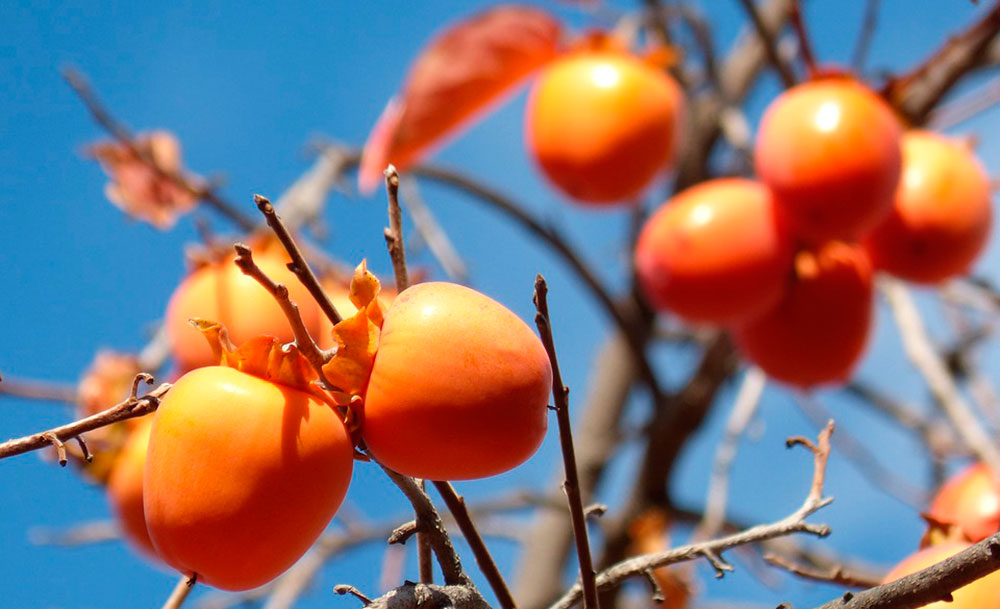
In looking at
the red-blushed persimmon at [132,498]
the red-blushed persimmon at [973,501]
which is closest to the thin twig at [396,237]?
the red-blushed persimmon at [132,498]

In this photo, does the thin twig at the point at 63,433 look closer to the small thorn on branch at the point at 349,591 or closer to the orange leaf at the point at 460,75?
the small thorn on branch at the point at 349,591

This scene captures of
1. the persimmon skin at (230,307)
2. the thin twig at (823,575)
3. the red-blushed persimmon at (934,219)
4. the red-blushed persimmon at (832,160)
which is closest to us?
the thin twig at (823,575)

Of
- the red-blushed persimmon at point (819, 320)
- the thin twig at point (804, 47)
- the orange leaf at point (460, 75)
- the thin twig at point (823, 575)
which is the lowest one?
the thin twig at point (823, 575)

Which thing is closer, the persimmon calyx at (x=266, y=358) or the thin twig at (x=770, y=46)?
the persimmon calyx at (x=266, y=358)

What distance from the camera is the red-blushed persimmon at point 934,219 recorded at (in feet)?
3.77

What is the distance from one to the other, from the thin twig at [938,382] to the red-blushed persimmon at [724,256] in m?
0.13

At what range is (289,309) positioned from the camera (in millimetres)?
406

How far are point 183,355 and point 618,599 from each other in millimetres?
925

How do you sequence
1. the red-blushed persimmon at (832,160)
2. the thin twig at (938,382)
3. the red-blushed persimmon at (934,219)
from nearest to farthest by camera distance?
the thin twig at (938,382)
the red-blushed persimmon at (832,160)
the red-blushed persimmon at (934,219)

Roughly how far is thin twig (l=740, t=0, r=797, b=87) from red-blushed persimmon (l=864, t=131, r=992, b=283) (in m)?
0.16

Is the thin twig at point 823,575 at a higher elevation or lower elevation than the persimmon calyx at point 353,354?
lower

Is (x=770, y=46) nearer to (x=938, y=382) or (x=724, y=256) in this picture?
(x=724, y=256)

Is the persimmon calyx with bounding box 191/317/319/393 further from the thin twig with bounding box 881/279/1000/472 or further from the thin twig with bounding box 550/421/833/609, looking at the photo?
the thin twig with bounding box 881/279/1000/472

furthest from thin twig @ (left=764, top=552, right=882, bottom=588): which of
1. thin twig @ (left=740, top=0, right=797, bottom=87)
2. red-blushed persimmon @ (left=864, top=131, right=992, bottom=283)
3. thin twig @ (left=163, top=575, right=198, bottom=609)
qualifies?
thin twig @ (left=740, top=0, right=797, bottom=87)
